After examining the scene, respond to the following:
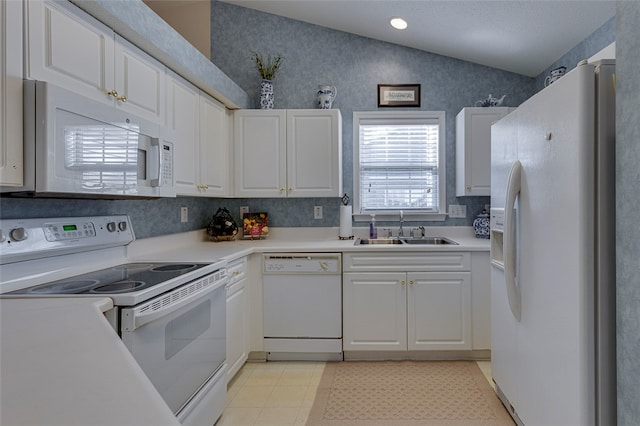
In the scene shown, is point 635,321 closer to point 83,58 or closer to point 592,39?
point 83,58

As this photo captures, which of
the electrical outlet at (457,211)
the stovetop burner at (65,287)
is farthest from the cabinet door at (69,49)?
the electrical outlet at (457,211)

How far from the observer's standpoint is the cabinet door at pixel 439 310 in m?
2.82

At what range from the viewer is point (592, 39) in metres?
2.58

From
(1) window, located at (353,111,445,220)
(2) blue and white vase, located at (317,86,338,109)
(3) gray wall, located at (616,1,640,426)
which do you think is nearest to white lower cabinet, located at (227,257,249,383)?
(1) window, located at (353,111,445,220)

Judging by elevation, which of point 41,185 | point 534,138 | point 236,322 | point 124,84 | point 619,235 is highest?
point 124,84

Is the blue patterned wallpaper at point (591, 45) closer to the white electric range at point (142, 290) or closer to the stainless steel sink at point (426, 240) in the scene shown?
the stainless steel sink at point (426, 240)

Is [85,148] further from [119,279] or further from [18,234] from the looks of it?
[119,279]

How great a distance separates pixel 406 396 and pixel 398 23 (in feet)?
9.26

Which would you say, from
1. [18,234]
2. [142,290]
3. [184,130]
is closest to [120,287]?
[142,290]

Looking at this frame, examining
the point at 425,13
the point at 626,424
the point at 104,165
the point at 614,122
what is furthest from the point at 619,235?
the point at 425,13

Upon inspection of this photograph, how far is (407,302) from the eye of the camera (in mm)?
2832

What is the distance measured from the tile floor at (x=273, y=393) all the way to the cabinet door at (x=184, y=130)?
4.48ft

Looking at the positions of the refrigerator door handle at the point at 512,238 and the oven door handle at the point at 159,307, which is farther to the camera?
the refrigerator door handle at the point at 512,238

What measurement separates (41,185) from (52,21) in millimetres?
640
